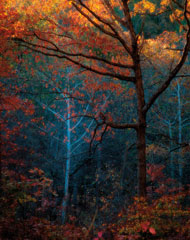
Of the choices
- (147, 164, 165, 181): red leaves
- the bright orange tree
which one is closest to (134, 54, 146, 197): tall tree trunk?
the bright orange tree

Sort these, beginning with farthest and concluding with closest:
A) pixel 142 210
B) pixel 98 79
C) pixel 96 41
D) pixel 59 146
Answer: pixel 59 146 → pixel 98 79 → pixel 96 41 → pixel 142 210

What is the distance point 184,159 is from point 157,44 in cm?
816

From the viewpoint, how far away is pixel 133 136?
65.0 feet

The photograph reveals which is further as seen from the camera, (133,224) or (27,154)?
(27,154)

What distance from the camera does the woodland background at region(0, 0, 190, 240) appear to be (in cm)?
597

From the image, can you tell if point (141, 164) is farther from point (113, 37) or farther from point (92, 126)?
point (92, 126)

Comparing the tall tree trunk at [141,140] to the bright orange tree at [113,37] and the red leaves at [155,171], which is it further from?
the red leaves at [155,171]

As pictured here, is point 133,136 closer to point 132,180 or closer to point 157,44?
point 132,180

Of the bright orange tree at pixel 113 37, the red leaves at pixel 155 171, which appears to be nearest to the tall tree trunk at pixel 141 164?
the bright orange tree at pixel 113 37

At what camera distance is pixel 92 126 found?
1855 cm

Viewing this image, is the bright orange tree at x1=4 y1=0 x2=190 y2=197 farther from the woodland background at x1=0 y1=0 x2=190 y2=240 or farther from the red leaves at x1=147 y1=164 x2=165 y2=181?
the red leaves at x1=147 y1=164 x2=165 y2=181

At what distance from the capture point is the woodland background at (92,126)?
19.6 feet

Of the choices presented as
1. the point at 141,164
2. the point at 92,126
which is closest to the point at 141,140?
the point at 141,164

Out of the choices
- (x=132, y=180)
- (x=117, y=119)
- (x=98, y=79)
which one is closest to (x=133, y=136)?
(x=117, y=119)
